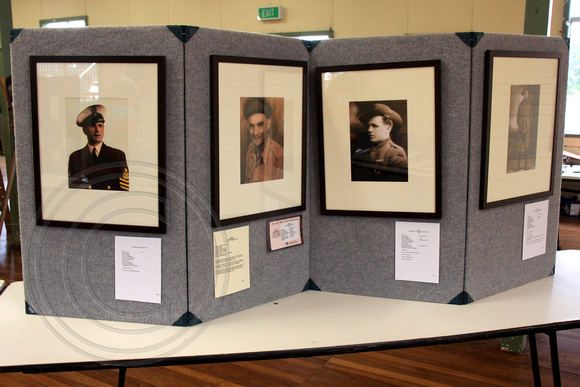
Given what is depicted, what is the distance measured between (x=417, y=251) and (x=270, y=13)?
214 inches

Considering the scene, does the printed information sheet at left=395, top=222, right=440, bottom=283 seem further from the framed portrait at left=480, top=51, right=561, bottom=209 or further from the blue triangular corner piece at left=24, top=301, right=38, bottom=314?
the blue triangular corner piece at left=24, top=301, right=38, bottom=314

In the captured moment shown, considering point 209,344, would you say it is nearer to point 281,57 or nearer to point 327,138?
point 327,138

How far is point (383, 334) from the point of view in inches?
47.9

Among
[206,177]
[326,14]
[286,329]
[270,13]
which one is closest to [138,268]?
[206,177]

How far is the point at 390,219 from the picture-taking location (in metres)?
1.42

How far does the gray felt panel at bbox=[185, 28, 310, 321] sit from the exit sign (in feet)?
16.9

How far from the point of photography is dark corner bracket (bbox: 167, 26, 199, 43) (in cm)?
116

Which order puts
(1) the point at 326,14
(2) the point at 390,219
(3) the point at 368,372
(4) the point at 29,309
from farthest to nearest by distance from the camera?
(1) the point at 326,14, (3) the point at 368,372, (2) the point at 390,219, (4) the point at 29,309

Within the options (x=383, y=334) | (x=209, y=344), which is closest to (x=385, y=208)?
(x=383, y=334)

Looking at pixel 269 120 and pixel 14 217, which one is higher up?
pixel 269 120

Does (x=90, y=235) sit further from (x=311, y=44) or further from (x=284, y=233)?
(x=311, y=44)

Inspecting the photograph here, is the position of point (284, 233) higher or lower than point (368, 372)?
higher

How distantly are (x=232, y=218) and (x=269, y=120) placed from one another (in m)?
0.28

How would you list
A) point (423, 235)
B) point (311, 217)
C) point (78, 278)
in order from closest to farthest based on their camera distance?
point (78, 278) → point (423, 235) → point (311, 217)
